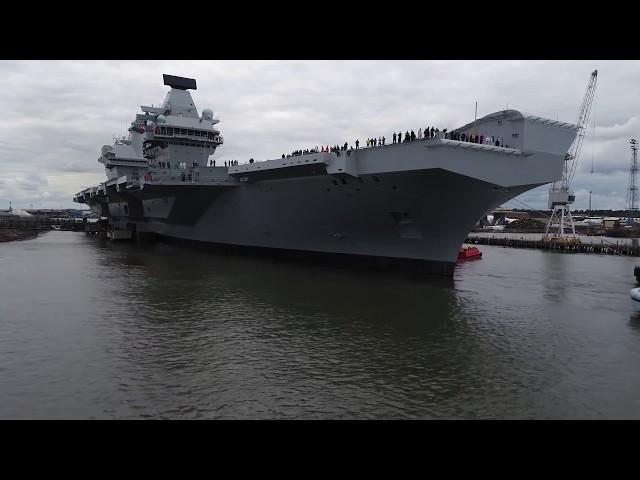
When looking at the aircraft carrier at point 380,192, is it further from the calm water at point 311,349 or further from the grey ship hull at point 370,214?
the calm water at point 311,349

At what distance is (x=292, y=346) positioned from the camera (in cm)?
1007

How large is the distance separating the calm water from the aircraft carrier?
2.12 meters

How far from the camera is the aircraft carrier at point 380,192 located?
647 inches

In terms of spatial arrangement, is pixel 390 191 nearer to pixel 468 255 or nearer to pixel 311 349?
pixel 311 349

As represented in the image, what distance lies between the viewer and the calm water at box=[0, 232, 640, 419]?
23.4 ft

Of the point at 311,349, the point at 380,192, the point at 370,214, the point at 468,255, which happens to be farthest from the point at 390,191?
the point at 468,255

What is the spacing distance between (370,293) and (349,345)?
6.18 metres

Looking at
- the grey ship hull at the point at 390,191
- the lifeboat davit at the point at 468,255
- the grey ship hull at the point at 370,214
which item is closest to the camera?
the grey ship hull at the point at 390,191

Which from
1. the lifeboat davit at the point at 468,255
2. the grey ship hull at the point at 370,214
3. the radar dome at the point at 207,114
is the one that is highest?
the radar dome at the point at 207,114

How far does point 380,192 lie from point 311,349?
31.9 feet

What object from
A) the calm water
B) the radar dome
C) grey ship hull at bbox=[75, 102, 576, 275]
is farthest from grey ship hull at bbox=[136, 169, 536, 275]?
the radar dome

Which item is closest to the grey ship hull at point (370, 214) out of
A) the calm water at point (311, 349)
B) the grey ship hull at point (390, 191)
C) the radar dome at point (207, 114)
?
the grey ship hull at point (390, 191)

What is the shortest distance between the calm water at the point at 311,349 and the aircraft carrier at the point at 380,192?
2.12m

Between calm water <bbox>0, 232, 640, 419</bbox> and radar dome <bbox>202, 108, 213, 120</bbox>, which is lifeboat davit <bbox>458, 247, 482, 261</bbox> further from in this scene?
radar dome <bbox>202, 108, 213, 120</bbox>
